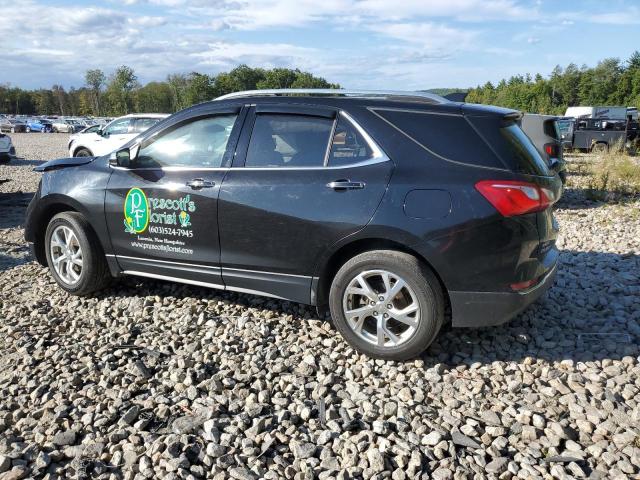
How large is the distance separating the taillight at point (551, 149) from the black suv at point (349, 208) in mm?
6267

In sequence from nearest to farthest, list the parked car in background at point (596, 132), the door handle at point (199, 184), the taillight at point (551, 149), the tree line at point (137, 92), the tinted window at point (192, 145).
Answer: the door handle at point (199, 184), the tinted window at point (192, 145), the taillight at point (551, 149), the parked car in background at point (596, 132), the tree line at point (137, 92)

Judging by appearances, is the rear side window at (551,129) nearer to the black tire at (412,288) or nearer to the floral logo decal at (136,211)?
the black tire at (412,288)

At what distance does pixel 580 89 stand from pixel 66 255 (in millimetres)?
58679

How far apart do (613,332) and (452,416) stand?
1.85 meters

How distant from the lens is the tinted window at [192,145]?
4.37 m

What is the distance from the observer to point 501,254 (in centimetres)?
343

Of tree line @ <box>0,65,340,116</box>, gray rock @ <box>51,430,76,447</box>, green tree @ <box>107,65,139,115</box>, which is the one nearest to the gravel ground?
gray rock @ <box>51,430,76,447</box>

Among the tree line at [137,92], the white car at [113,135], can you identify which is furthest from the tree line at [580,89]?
the white car at [113,135]

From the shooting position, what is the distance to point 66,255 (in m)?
5.03

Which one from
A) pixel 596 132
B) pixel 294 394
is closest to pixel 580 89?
pixel 596 132

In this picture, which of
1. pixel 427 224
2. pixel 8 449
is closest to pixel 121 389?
pixel 8 449

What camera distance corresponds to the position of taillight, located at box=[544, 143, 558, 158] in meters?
9.68

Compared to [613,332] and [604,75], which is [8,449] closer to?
[613,332]

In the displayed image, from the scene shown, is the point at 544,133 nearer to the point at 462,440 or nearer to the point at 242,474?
the point at 462,440
